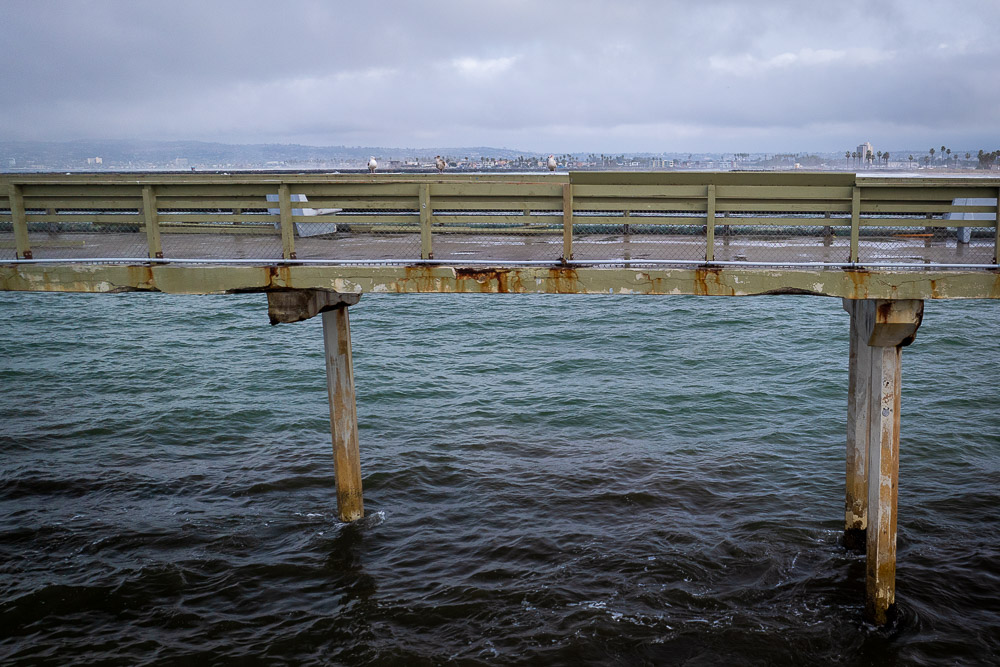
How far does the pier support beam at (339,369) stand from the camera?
400 inches

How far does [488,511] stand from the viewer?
44.1 feet

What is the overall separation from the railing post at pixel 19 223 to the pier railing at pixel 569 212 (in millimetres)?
15

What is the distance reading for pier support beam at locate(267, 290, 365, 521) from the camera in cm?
1016

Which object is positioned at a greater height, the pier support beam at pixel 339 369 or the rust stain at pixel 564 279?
the rust stain at pixel 564 279

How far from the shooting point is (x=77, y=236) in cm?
1396

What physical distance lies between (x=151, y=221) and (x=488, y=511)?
6.80 meters

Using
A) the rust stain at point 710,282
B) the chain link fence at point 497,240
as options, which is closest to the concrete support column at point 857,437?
A: the rust stain at point 710,282

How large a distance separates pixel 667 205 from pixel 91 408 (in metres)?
15.0

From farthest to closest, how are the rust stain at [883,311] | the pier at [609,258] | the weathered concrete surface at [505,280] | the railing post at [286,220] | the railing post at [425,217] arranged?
1. the railing post at [286,220]
2. the railing post at [425,217]
3. the pier at [609,258]
4. the rust stain at [883,311]
5. the weathered concrete surface at [505,280]

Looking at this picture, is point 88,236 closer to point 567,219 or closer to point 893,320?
point 567,219

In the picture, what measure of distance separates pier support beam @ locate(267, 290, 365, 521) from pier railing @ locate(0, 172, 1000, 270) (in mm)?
566

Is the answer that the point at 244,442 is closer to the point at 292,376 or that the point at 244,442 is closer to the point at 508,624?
the point at 292,376

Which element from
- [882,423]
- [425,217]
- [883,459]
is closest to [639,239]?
[425,217]

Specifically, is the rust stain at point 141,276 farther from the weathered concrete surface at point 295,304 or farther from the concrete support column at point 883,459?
the concrete support column at point 883,459
